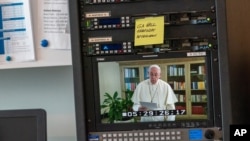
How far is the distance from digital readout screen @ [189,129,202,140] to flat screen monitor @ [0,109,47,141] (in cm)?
42

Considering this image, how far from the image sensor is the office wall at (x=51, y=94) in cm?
137

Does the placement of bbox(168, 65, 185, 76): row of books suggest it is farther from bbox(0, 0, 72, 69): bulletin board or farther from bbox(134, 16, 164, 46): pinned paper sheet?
bbox(0, 0, 72, 69): bulletin board

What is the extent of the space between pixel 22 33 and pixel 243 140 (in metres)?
0.76

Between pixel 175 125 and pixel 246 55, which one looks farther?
pixel 246 55

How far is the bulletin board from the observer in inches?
46.2

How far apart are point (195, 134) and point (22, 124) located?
50 cm

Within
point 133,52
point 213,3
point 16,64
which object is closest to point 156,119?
point 133,52

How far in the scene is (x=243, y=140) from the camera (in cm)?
82

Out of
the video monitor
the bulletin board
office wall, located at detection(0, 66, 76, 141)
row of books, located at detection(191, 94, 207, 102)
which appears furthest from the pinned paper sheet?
office wall, located at detection(0, 66, 76, 141)

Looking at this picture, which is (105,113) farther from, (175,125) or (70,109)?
(70,109)

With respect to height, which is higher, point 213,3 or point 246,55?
point 213,3

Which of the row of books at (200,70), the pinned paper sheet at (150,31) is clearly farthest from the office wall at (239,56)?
the pinned paper sheet at (150,31)

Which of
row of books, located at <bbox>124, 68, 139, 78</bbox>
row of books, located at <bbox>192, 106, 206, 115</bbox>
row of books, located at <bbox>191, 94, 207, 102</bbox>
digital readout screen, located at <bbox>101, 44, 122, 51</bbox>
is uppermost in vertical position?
digital readout screen, located at <bbox>101, 44, 122, 51</bbox>

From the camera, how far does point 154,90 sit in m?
0.89
